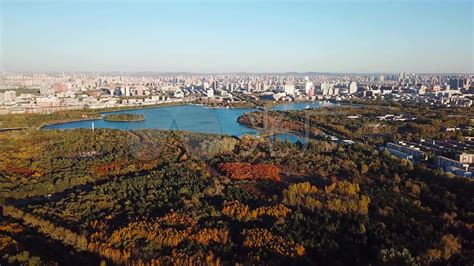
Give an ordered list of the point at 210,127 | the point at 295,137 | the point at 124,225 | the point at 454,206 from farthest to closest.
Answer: the point at 295,137 → the point at 210,127 → the point at 454,206 → the point at 124,225

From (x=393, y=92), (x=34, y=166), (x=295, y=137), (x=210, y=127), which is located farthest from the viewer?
(x=393, y=92)

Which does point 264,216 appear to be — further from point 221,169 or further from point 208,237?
point 221,169

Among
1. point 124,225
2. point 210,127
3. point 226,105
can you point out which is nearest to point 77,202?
point 124,225

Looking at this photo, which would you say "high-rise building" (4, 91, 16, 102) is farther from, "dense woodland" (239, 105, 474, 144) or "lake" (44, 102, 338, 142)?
"dense woodland" (239, 105, 474, 144)

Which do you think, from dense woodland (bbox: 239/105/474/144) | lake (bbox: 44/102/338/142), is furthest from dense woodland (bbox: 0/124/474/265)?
dense woodland (bbox: 239/105/474/144)

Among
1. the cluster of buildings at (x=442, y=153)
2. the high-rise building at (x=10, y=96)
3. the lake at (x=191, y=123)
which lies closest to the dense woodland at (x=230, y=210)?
the cluster of buildings at (x=442, y=153)

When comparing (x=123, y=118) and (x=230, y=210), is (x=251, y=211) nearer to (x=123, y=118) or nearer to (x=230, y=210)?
(x=230, y=210)
